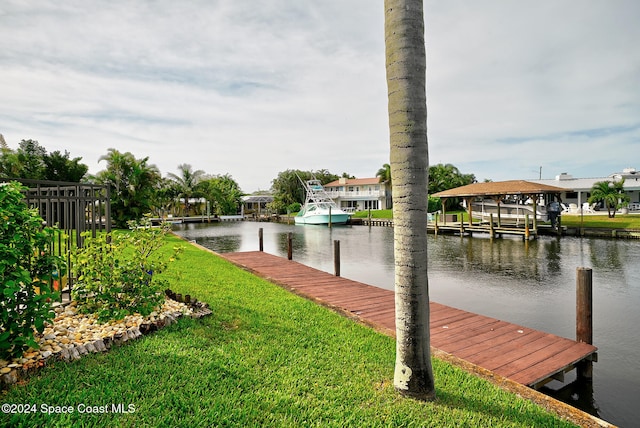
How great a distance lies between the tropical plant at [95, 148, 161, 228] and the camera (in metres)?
28.4

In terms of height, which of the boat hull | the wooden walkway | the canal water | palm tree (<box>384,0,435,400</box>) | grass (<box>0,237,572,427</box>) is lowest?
the canal water

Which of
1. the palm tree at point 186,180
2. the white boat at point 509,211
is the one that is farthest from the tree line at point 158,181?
the white boat at point 509,211

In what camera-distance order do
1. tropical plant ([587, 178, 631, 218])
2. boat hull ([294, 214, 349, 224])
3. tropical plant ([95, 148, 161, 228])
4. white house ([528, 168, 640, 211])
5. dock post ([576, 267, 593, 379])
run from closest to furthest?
dock post ([576, 267, 593, 379]) < tropical plant ([95, 148, 161, 228]) < tropical plant ([587, 178, 631, 218]) < white house ([528, 168, 640, 211]) < boat hull ([294, 214, 349, 224])

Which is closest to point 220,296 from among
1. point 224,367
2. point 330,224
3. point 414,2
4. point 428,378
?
point 224,367

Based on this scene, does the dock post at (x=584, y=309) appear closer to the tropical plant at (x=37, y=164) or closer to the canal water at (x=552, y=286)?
the canal water at (x=552, y=286)

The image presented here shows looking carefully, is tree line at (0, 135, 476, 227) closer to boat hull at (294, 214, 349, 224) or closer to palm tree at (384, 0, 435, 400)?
palm tree at (384, 0, 435, 400)

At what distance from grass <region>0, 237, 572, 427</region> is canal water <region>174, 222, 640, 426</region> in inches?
112

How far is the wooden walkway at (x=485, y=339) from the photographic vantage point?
4.75m

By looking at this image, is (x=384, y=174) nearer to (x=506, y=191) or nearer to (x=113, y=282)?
(x=506, y=191)

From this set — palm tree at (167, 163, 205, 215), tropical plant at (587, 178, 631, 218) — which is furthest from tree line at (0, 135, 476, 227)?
tropical plant at (587, 178, 631, 218)

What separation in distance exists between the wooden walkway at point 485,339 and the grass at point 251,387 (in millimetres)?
942

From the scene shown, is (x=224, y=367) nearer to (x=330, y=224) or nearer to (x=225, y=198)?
(x=330, y=224)

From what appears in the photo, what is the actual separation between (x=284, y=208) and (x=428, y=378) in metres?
60.7

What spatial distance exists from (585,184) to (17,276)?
55.3 m
